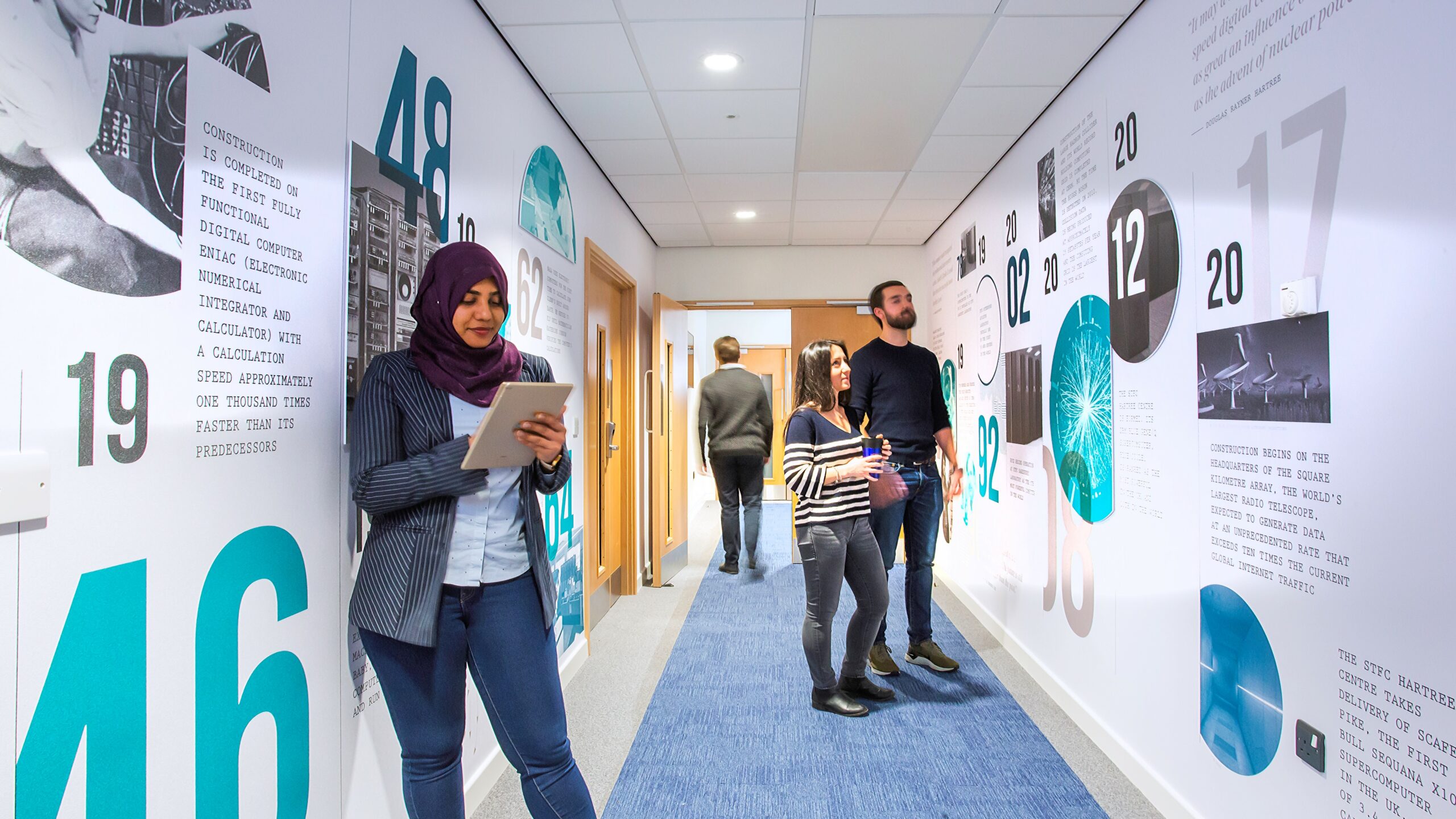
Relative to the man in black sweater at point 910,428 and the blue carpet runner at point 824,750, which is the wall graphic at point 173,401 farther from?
the man in black sweater at point 910,428

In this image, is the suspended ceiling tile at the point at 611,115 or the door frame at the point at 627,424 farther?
the door frame at the point at 627,424

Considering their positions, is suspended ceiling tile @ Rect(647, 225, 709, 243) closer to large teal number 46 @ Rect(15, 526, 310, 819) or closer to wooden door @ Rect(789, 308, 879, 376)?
wooden door @ Rect(789, 308, 879, 376)

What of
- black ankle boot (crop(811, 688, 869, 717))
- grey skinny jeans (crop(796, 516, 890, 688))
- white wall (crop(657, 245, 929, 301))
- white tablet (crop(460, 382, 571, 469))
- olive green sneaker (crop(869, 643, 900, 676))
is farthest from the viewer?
white wall (crop(657, 245, 929, 301))

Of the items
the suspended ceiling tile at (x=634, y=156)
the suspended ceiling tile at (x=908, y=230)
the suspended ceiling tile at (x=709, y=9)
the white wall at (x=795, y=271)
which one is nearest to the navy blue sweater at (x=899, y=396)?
the suspended ceiling tile at (x=709, y=9)

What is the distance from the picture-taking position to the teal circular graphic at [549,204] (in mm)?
→ 2572

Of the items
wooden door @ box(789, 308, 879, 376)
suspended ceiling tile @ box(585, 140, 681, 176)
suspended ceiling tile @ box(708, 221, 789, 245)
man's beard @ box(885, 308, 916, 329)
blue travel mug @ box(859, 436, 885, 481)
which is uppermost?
suspended ceiling tile @ box(585, 140, 681, 176)

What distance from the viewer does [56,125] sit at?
90 cm

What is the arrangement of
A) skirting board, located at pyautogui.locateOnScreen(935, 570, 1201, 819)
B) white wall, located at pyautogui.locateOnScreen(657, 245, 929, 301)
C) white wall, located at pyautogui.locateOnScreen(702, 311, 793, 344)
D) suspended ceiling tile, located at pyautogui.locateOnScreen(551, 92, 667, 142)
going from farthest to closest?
white wall, located at pyautogui.locateOnScreen(702, 311, 793, 344)
white wall, located at pyautogui.locateOnScreen(657, 245, 929, 301)
suspended ceiling tile, located at pyautogui.locateOnScreen(551, 92, 667, 142)
skirting board, located at pyautogui.locateOnScreen(935, 570, 1201, 819)

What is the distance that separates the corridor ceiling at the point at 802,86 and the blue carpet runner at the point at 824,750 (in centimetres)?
229

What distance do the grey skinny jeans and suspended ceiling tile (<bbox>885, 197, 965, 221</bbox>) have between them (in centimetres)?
243

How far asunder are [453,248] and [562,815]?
3.59 feet

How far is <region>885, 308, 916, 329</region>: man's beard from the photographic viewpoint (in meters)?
2.90

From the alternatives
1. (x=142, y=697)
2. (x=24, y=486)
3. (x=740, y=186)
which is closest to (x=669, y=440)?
(x=740, y=186)

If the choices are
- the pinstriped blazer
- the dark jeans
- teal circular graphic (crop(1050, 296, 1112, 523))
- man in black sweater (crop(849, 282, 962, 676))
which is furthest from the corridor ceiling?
the dark jeans
